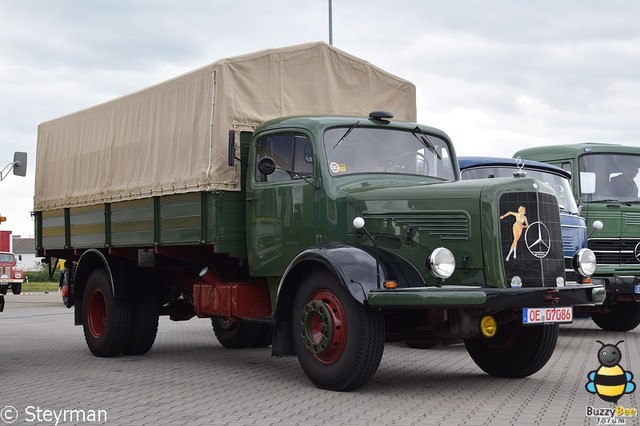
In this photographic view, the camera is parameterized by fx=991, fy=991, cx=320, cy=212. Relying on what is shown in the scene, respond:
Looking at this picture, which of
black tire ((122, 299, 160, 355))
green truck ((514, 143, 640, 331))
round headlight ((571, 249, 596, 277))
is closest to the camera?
round headlight ((571, 249, 596, 277))

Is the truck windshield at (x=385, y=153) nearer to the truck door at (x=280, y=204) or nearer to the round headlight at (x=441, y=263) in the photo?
the truck door at (x=280, y=204)

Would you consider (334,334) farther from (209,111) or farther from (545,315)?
(209,111)

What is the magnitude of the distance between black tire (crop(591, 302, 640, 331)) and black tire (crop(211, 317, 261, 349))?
562 cm

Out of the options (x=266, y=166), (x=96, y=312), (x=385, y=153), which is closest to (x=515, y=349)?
(x=385, y=153)

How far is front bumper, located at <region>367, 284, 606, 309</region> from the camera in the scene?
7.81 m

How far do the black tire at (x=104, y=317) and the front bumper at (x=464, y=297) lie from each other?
4839 millimetres

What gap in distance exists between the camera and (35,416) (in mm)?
7340

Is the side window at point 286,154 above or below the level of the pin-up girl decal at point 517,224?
above

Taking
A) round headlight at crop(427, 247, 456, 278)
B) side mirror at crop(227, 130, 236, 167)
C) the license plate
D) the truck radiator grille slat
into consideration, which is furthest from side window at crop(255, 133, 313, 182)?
the license plate

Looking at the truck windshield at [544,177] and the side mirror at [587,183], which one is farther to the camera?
the side mirror at [587,183]

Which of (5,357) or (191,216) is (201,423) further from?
(5,357)

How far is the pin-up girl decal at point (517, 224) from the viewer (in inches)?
328

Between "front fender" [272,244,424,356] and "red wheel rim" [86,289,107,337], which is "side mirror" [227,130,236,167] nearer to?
"front fender" [272,244,424,356]

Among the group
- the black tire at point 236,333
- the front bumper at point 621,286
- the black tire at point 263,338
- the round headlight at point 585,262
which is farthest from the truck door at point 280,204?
the front bumper at point 621,286
